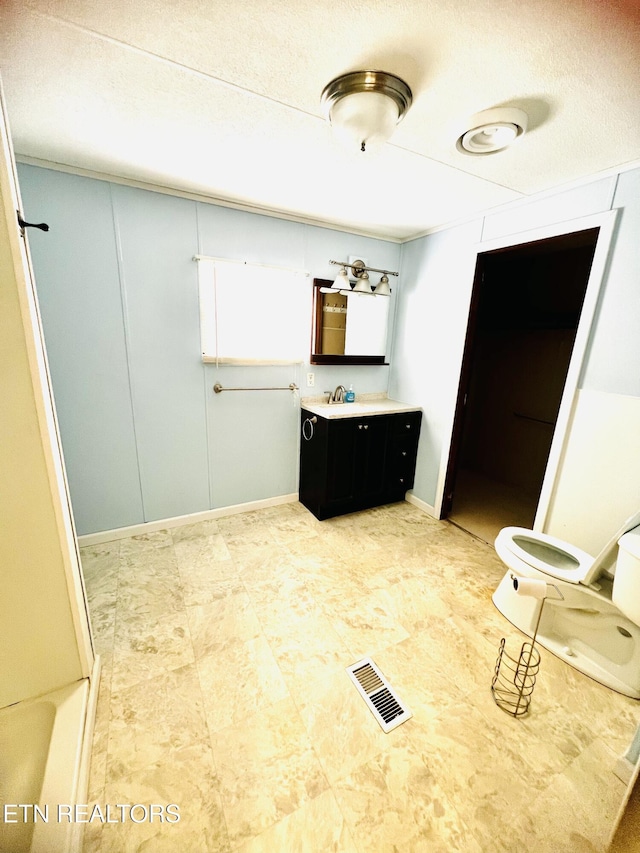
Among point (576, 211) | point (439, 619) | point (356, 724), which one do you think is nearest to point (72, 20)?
point (576, 211)

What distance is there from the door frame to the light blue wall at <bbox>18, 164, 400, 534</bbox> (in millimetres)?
1177

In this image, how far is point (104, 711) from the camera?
4.36 feet

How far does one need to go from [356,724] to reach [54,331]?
8.52 ft

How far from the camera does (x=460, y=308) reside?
256 centimetres

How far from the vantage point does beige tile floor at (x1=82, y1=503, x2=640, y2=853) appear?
1034 millimetres

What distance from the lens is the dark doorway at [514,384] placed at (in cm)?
299

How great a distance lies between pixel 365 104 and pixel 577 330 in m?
1.91

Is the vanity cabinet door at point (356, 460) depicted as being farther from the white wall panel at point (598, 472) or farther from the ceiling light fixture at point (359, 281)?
the white wall panel at point (598, 472)

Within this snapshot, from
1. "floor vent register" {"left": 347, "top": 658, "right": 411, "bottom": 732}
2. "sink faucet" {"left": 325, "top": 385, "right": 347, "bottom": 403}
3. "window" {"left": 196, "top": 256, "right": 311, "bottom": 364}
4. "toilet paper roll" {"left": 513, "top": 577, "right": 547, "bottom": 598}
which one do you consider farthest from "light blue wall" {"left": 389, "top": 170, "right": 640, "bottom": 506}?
"floor vent register" {"left": 347, "top": 658, "right": 411, "bottom": 732}

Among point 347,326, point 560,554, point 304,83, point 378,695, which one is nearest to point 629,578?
point 560,554

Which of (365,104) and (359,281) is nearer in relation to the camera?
(365,104)

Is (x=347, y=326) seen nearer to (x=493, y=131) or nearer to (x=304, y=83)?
(x=493, y=131)

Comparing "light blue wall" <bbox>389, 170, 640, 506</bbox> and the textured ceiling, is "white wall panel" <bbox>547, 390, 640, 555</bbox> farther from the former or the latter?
the textured ceiling

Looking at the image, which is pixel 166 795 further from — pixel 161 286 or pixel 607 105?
pixel 607 105
